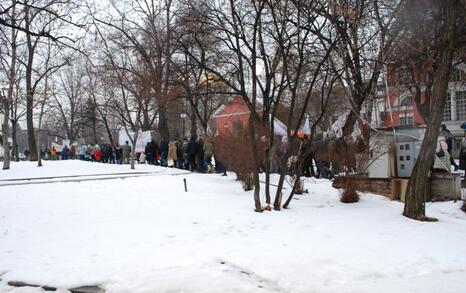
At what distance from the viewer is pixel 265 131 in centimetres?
1213

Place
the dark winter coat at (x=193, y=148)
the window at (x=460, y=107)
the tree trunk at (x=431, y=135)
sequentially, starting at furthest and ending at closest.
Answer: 1. the window at (x=460, y=107)
2. the dark winter coat at (x=193, y=148)
3. the tree trunk at (x=431, y=135)

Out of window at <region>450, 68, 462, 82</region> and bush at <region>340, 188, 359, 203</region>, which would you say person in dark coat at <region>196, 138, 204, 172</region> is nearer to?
bush at <region>340, 188, 359, 203</region>

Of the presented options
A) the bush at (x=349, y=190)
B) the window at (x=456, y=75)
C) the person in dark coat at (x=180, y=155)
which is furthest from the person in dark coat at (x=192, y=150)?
the window at (x=456, y=75)

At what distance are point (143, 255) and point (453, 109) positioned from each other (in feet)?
145

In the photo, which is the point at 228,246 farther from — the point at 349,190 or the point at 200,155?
the point at 200,155

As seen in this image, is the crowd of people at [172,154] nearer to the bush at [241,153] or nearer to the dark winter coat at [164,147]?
the dark winter coat at [164,147]

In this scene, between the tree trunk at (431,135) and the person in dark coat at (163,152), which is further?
the person in dark coat at (163,152)

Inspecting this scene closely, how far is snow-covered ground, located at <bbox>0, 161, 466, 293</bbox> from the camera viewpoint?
5.28 metres

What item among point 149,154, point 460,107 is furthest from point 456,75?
point 460,107

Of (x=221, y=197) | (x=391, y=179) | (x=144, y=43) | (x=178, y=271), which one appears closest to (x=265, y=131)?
(x=221, y=197)

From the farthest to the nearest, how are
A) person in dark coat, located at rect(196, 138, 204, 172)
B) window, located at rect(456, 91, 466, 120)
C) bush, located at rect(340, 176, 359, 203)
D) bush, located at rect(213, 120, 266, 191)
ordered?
1. window, located at rect(456, 91, 466, 120)
2. person in dark coat, located at rect(196, 138, 204, 172)
3. bush, located at rect(213, 120, 266, 191)
4. bush, located at rect(340, 176, 359, 203)

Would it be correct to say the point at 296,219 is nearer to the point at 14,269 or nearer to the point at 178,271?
the point at 178,271

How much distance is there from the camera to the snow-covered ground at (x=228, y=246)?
5.28 meters

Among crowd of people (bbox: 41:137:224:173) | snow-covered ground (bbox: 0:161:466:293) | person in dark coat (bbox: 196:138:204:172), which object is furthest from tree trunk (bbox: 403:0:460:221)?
person in dark coat (bbox: 196:138:204:172)
